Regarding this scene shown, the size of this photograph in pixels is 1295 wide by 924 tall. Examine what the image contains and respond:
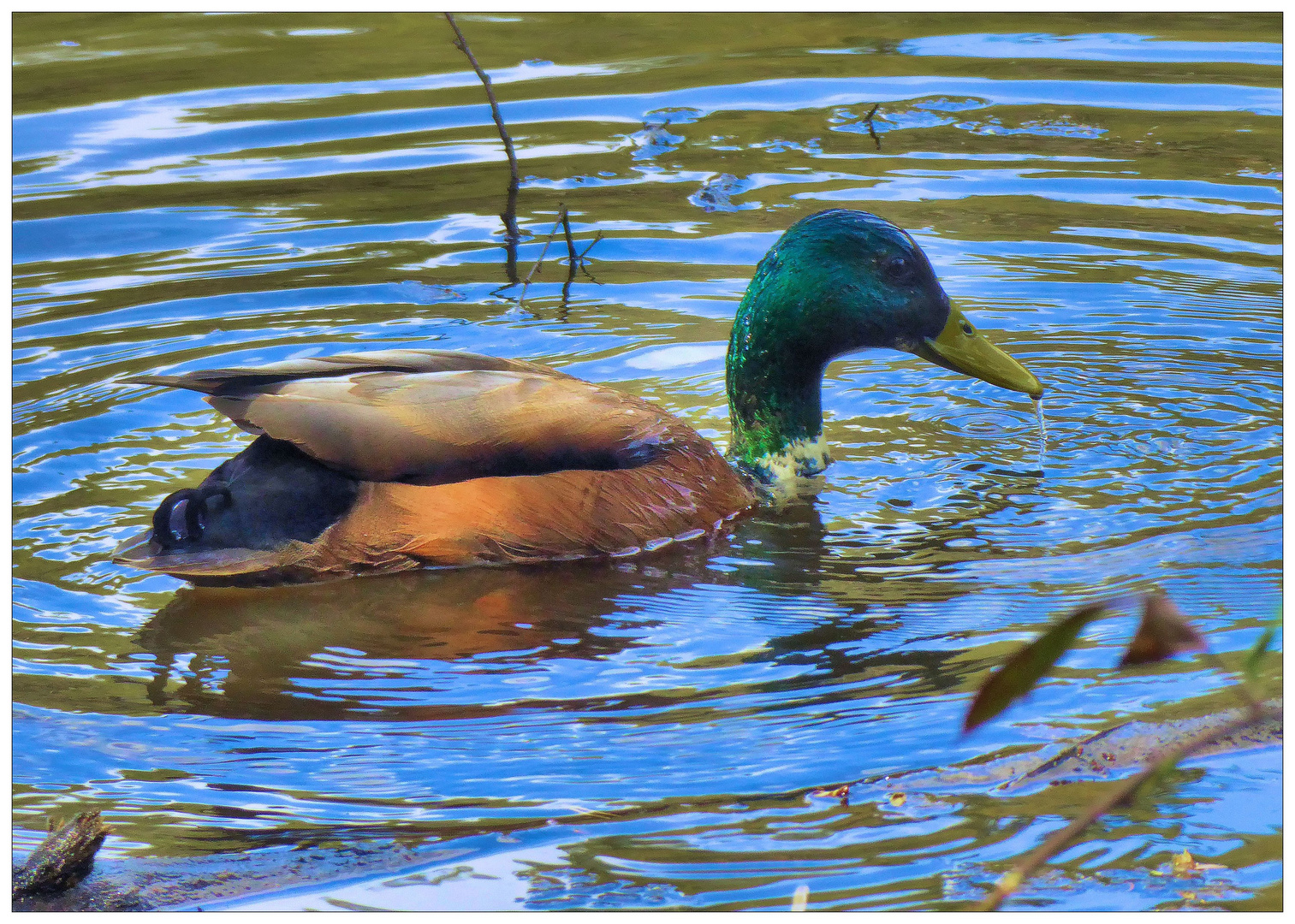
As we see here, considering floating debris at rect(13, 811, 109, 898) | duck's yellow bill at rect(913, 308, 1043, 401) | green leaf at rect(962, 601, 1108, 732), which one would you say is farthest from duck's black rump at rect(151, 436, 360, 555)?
green leaf at rect(962, 601, 1108, 732)

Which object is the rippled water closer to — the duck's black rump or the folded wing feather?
the duck's black rump

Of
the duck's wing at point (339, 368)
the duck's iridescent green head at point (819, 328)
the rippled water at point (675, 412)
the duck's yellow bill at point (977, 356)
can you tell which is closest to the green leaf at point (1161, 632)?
the rippled water at point (675, 412)

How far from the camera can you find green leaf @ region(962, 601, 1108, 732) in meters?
1.30

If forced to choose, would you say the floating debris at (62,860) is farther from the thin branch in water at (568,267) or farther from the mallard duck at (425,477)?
the thin branch in water at (568,267)

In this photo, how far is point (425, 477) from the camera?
15.8 ft

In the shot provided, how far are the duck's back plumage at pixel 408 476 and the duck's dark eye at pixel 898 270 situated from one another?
1.16m

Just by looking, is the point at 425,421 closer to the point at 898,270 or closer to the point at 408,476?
the point at 408,476

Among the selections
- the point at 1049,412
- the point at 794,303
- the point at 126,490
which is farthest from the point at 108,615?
the point at 1049,412

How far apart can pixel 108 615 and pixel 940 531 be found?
274 centimetres

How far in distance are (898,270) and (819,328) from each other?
36cm

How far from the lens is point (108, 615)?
15.4 feet

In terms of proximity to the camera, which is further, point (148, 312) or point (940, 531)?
point (148, 312)

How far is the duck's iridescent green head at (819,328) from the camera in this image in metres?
Answer: 5.58

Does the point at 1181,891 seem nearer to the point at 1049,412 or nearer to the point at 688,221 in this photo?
the point at 1049,412
